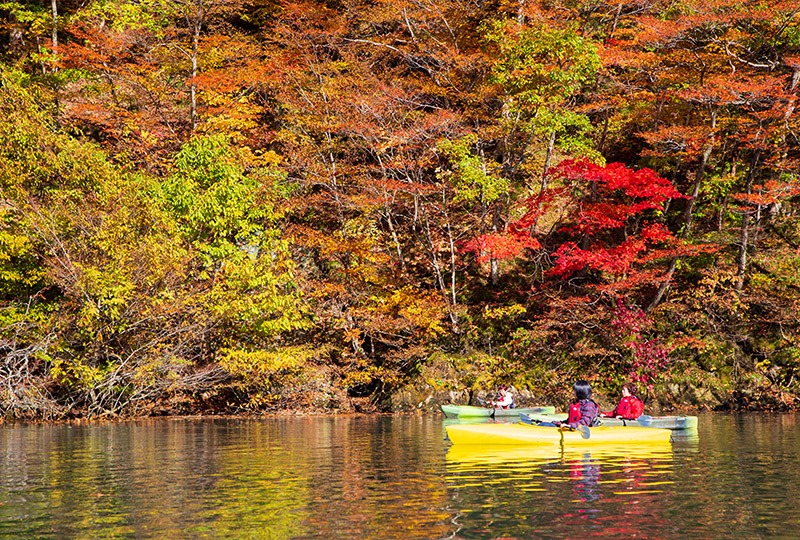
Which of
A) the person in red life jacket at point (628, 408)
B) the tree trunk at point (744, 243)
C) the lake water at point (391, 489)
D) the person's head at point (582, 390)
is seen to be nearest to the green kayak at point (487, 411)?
the person in red life jacket at point (628, 408)

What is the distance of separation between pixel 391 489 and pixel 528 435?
4382 millimetres

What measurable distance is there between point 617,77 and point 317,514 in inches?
883

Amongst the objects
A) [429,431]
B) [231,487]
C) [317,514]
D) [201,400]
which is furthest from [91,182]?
[317,514]

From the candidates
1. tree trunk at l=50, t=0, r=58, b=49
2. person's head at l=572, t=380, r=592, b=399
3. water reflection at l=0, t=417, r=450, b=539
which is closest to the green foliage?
water reflection at l=0, t=417, r=450, b=539

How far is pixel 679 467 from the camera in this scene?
1039 centimetres

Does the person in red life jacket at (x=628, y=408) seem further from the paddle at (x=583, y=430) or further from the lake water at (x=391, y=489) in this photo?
the paddle at (x=583, y=430)

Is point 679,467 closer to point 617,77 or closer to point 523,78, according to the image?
point 523,78

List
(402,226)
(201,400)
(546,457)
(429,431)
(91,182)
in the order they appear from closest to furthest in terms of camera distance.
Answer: (546,457) < (429,431) < (91,182) < (201,400) < (402,226)

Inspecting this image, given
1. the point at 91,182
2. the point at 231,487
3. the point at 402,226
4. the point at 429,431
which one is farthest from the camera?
the point at 402,226

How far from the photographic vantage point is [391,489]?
8586 millimetres

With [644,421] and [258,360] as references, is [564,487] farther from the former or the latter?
[258,360]

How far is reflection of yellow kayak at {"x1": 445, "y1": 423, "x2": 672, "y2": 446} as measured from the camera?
1236 cm

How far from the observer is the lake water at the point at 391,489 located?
649cm

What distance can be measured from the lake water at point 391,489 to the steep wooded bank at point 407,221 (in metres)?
6.36
